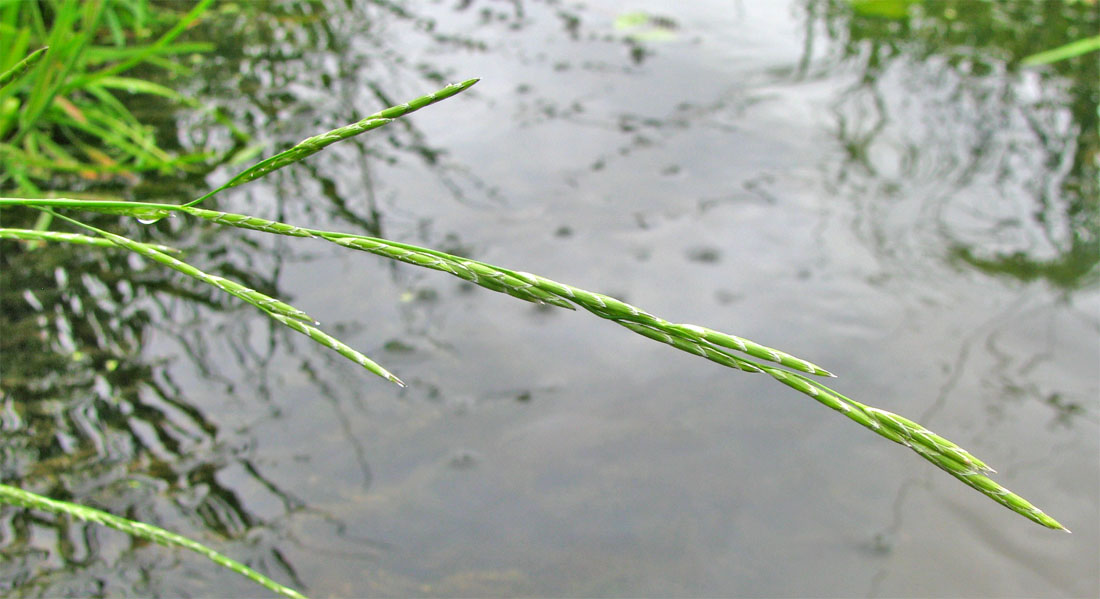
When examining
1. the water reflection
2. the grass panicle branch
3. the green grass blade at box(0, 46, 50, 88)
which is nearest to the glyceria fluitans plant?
the grass panicle branch

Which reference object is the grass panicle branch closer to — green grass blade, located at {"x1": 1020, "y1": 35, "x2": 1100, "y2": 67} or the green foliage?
the green foliage

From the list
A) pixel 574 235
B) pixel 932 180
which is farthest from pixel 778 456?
pixel 932 180

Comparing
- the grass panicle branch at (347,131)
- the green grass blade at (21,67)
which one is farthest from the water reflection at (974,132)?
the green grass blade at (21,67)

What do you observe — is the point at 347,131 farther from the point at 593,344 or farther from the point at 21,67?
the point at 593,344

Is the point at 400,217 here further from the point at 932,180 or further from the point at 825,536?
the point at 932,180

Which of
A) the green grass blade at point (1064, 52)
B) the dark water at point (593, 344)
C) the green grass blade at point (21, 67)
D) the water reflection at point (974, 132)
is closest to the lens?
the green grass blade at point (21, 67)

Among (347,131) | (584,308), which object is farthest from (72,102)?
(584,308)

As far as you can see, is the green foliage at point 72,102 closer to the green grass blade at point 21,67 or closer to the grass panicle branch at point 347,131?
the green grass blade at point 21,67

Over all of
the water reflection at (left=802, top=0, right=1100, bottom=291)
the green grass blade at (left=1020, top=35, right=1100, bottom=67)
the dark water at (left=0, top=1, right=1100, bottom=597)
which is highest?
the green grass blade at (left=1020, top=35, right=1100, bottom=67)
